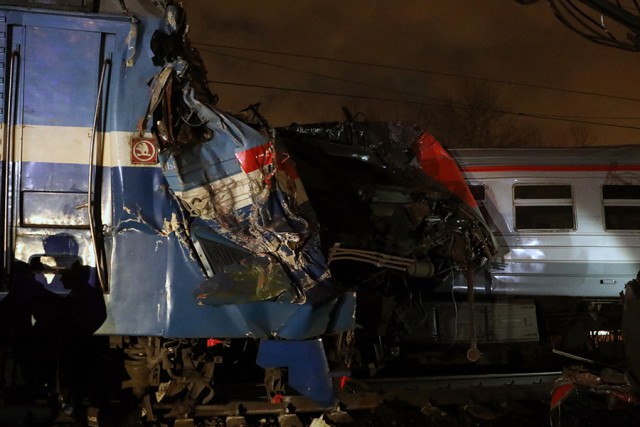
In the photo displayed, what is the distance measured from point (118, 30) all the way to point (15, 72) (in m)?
0.87

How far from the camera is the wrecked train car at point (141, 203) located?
4.93 metres

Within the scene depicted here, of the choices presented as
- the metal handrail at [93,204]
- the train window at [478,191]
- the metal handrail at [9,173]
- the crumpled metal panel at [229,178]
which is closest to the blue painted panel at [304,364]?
the crumpled metal panel at [229,178]

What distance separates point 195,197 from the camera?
16.3 ft

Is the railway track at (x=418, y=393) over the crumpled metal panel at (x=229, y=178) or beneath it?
beneath

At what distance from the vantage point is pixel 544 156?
8.45 meters

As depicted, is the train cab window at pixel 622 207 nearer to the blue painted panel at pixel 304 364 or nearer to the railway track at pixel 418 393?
the railway track at pixel 418 393

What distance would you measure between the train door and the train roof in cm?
487

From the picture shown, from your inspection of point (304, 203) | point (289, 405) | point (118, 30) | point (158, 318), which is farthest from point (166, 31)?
point (289, 405)

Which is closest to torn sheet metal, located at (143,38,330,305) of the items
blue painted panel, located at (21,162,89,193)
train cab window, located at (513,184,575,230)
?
blue painted panel, located at (21,162,89,193)

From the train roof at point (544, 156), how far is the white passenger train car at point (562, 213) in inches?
0.5

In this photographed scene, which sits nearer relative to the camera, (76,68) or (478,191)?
(76,68)

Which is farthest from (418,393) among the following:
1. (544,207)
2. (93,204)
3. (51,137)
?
(51,137)

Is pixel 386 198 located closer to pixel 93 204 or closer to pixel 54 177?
pixel 93 204

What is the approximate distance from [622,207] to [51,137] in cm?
716
